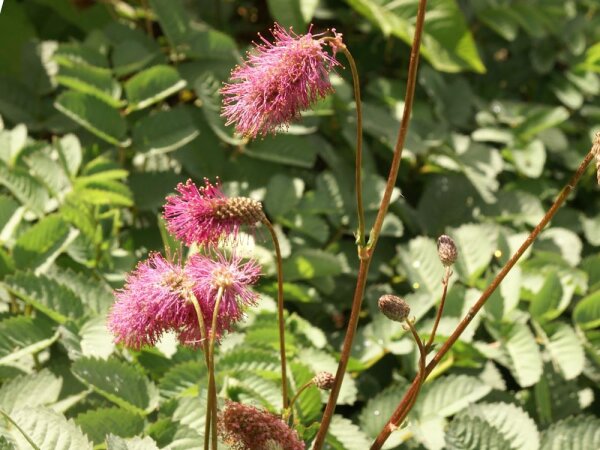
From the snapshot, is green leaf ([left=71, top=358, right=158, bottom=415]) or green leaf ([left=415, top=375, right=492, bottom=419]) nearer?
green leaf ([left=71, top=358, right=158, bottom=415])

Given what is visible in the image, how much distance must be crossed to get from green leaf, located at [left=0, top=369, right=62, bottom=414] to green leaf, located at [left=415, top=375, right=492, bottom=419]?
19.4 inches

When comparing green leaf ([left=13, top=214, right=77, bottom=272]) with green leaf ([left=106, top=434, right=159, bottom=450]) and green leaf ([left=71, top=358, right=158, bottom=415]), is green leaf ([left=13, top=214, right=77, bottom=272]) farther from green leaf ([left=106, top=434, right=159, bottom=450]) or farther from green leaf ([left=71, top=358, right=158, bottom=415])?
green leaf ([left=106, top=434, right=159, bottom=450])

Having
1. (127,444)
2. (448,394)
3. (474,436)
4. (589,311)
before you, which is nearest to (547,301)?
(589,311)

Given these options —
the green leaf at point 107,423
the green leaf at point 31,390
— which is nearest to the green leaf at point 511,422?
the green leaf at point 107,423

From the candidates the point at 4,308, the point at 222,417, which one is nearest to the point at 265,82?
the point at 222,417

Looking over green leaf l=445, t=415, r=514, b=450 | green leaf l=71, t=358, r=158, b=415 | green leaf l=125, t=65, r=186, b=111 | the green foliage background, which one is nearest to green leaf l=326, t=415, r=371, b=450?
the green foliage background

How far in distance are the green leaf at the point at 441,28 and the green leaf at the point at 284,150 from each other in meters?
0.37

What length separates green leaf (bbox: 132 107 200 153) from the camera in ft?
5.36

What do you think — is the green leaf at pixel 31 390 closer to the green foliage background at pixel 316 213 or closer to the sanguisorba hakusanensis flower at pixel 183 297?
the green foliage background at pixel 316 213

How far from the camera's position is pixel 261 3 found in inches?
92.5

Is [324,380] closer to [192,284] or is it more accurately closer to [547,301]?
[192,284]

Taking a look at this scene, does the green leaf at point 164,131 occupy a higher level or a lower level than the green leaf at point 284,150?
lower

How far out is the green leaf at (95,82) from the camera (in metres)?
1.64

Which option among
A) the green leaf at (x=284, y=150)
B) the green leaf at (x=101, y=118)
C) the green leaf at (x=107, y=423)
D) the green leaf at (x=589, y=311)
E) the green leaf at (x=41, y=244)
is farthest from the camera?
the green leaf at (x=284, y=150)
